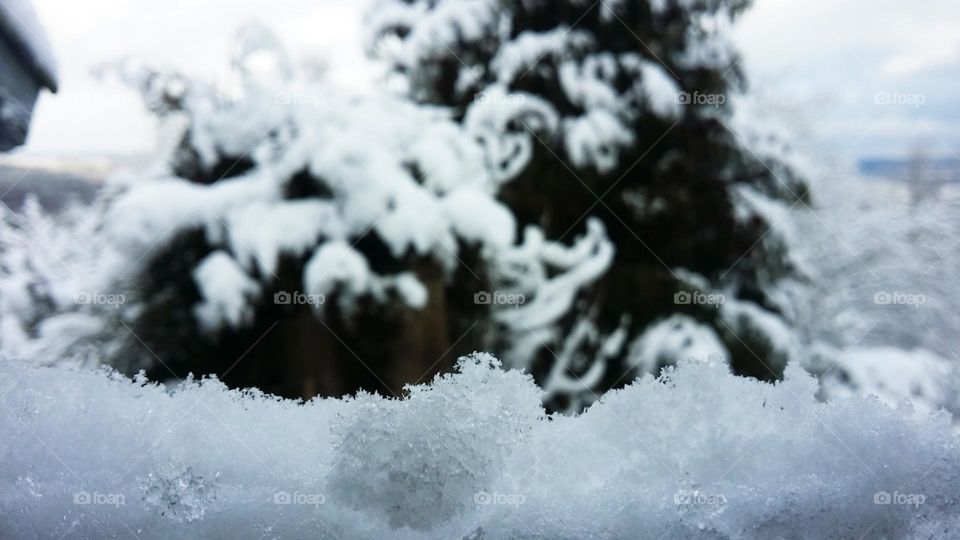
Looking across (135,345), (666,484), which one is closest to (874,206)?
(135,345)

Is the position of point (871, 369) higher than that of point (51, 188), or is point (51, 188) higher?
point (51, 188)

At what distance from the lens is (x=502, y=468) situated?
385 millimetres

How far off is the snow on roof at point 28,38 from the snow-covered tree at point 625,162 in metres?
1.58

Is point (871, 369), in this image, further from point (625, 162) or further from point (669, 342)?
point (625, 162)

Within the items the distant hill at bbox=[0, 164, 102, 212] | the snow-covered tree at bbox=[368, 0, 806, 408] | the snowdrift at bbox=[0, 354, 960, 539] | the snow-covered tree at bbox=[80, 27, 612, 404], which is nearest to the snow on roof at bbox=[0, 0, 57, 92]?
the snowdrift at bbox=[0, 354, 960, 539]

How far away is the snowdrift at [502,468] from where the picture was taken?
1.25 feet

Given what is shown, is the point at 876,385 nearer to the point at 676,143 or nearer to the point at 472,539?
the point at 676,143

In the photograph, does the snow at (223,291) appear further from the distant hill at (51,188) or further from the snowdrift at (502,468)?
the snowdrift at (502,468)

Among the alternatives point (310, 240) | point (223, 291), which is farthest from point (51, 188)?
point (310, 240)

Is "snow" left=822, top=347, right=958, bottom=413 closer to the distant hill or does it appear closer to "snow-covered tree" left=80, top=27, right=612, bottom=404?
"snow-covered tree" left=80, top=27, right=612, bottom=404

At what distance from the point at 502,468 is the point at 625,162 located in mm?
1994

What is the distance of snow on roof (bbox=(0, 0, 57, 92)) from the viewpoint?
514 mm

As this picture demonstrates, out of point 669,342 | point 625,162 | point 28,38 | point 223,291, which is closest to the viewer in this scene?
point 28,38

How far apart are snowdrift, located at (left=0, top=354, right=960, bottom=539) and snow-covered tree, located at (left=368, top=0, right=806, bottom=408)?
170 cm
